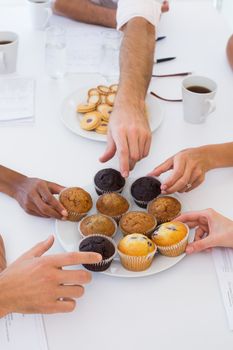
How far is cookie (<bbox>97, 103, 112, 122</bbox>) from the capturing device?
1335 millimetres

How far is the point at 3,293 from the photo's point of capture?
814mm

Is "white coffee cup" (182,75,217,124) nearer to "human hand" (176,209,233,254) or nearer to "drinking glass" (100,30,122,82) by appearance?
"drinking glass" (100,30,122,82)

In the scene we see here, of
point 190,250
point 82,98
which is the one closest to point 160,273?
point 190,250

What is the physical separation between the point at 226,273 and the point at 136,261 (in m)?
0.19

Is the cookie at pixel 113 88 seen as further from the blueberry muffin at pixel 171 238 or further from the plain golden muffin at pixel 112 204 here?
the blueberry muffin at pixel 171 238

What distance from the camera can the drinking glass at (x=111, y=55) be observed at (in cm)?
157

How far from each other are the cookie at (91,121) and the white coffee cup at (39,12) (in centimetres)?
60

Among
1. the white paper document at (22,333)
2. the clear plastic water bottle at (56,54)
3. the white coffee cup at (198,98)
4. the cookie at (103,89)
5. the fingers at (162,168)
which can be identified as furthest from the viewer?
the clear plastic water bottle at (56,54)

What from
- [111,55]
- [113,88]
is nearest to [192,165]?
[113,88]

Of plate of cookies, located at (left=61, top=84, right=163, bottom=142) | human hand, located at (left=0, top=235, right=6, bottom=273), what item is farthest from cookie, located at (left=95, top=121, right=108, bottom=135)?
human hand, located at (left=0, top=235, right=6, bottom=273)

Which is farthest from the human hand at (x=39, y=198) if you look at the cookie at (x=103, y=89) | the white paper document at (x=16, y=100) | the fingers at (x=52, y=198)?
the cookie at (x=103, y=89)

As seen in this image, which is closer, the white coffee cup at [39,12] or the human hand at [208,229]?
the human hand at [208,229]

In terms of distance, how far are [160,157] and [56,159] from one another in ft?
0.94

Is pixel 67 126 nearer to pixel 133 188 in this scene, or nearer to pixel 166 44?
pixel 133 188
